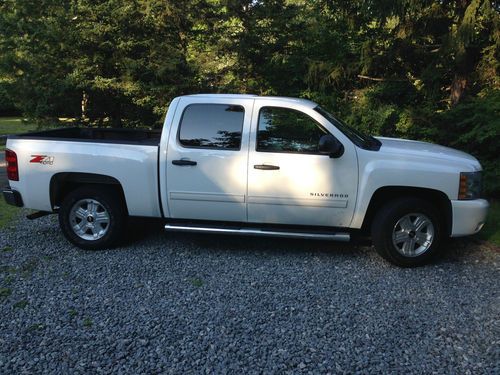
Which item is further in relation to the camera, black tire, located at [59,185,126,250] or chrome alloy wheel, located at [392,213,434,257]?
black tire, located at [59,185,126,250]

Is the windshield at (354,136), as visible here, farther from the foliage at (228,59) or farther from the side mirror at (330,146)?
the foliage at (228,59)

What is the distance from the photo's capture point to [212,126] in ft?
17.4

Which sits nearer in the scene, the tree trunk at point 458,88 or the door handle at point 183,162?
the door handle at point 183,162

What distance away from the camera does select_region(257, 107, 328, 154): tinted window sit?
512cm

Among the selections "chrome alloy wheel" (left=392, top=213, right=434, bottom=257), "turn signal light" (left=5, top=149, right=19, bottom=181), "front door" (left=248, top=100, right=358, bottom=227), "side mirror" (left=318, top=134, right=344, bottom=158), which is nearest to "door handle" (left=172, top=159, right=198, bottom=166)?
"front door" (left=248, top=100, right=358, bottom=227)

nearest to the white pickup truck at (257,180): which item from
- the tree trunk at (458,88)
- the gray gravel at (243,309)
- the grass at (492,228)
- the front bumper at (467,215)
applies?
the front bumper at (467,215)

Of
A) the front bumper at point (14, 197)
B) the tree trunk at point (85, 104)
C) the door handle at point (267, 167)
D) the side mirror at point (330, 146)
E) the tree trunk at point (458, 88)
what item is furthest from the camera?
the tree trunk at point (85, 104)

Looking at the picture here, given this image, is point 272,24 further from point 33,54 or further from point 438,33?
point 33,54

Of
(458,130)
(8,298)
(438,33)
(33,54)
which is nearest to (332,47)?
→ (438,33)

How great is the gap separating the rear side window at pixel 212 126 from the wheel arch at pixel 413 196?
164 cm

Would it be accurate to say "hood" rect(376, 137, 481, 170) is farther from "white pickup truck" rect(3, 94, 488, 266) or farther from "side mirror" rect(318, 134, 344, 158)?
"side mirror" rect(318, 134, 344, 158)

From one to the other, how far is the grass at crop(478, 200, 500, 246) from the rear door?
3308 millimetres

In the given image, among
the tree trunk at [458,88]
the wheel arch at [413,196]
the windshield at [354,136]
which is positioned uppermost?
the tree trunk at [458,88]

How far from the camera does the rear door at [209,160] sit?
5176 millimetres
